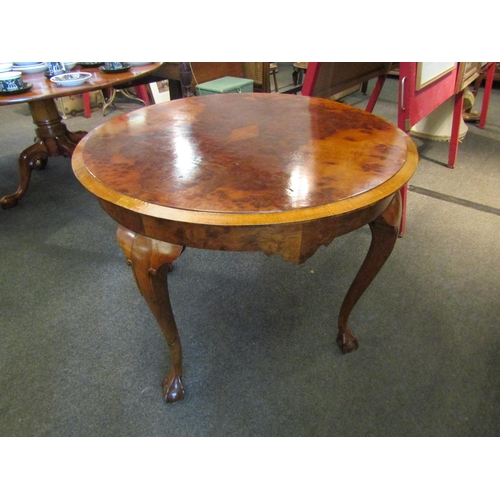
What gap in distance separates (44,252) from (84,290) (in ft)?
1.36

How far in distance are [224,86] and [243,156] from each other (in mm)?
1915

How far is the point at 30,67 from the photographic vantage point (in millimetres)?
1899

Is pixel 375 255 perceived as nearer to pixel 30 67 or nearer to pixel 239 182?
pixel 239 182

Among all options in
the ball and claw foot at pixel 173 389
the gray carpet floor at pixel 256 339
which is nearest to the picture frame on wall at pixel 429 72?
the gray carpet floor at pixel 256 339

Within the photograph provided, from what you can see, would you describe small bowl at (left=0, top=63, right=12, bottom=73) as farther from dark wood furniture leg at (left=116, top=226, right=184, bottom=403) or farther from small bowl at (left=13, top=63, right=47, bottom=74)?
dark wood furniture leg at (left=116, top=226, right=184, bottom=403)

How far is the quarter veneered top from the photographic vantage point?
2.39ft

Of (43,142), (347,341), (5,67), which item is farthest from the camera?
(43,142)

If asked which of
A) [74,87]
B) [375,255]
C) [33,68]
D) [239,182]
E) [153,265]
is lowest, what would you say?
[375,255]

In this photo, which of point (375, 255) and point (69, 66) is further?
point (69, 66)

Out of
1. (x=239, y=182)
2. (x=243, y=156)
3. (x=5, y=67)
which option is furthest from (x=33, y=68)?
(x=239, y=182)

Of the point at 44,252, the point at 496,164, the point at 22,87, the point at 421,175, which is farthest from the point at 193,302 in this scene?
the point at 496,164

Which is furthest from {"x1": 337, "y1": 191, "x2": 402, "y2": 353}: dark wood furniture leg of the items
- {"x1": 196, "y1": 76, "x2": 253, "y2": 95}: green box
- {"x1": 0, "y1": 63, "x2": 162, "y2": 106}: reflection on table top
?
{"x1": 196, "y1": 76, "x2": 253, "y2": 95}: green box

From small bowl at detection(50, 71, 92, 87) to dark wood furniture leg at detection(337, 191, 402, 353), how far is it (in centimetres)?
154
